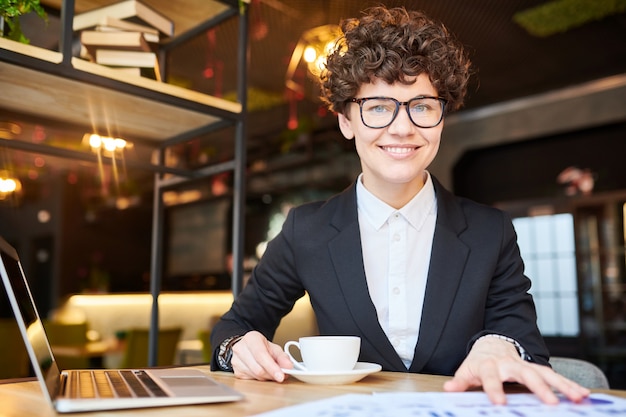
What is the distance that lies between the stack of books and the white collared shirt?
83 centimetres

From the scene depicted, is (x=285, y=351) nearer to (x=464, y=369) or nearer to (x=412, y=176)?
(x=464, y=369)

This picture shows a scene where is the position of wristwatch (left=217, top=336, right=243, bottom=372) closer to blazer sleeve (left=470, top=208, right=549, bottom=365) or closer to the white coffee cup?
the white coffee cup

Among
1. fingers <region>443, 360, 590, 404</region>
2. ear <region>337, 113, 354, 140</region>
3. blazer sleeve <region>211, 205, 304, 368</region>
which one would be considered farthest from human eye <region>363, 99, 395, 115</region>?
fingers <region>443, 360, 590, 404</region>


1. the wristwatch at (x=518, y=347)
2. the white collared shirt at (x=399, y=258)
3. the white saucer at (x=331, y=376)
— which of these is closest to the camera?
the white saucer at (x=331, y=376)

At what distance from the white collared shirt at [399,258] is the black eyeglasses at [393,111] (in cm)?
23

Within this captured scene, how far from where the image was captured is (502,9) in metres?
4.35

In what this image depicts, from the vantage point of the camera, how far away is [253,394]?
36.4 inches

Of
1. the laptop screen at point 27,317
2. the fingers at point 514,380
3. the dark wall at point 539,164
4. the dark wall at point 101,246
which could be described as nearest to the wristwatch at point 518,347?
the fingers at point 514,380

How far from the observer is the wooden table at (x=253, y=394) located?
787 millimetres

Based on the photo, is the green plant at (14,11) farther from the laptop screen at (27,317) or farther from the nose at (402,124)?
the nose at (402,124)

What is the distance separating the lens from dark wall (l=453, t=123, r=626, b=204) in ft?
19.5

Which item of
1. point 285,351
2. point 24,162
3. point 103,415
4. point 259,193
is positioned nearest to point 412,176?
point 285,351

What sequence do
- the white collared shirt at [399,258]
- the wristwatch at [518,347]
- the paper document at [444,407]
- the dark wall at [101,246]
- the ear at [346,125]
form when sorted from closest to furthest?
1. the paper document at [444,407]
2. the wristwatch at [518,347]
3. the white collared shirt at [399,258]
4. the ear at [346,125]
5. the dark wall at [101,246]

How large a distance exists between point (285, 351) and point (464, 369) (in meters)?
0.36
